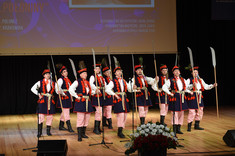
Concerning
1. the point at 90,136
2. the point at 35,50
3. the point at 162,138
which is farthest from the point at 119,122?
the point at 35,50

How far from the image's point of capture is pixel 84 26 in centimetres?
835

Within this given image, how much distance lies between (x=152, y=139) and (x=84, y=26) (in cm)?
476

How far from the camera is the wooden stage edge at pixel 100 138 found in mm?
5390

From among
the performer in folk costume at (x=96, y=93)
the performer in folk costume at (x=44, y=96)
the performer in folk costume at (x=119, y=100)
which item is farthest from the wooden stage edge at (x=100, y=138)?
the performer in folk costume at (x=44, y=96)

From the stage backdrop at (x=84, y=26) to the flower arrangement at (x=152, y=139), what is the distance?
425cm

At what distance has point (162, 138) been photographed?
13.7ft

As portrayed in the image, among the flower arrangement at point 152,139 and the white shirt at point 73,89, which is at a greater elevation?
the white shirt at point 73,89

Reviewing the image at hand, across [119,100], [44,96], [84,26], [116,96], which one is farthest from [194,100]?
[84,26]

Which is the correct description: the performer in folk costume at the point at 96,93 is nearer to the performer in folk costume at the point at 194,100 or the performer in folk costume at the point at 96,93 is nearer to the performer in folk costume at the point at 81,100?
the performer in folk costume at the point at 81,100

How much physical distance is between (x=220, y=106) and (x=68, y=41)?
610 cm

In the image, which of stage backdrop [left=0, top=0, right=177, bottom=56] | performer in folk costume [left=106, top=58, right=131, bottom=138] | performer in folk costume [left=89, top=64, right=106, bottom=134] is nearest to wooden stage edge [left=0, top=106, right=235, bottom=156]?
performer in folk costume [left=89, top=64, right=106, bottom=134]

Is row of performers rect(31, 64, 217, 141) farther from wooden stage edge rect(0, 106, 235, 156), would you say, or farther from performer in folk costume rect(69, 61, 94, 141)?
wooden stage edge rect(0, 106, 235, 156)

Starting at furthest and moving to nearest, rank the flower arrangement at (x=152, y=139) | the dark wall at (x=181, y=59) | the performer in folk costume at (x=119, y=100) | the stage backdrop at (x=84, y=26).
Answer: the dark wall at (x=181, y=59)
the stage backdrop at (x=84, y=26)
the performer in folk costume at (x=119, y=100)
the flower arrangement at (x=152, y=139)

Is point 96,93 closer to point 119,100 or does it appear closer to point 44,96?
point 119,100
